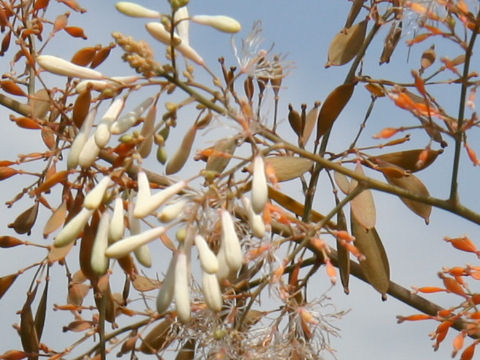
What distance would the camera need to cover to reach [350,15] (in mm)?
1905

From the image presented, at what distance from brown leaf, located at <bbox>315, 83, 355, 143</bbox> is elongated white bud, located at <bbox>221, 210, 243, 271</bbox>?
1.70ft

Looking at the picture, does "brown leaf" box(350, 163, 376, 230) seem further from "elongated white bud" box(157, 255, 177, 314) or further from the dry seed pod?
"elongated white bud" box(157, 255, 177, 314)

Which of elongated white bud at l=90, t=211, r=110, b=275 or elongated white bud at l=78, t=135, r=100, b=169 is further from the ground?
elongated white bud at l=78, t=135, r=100, b=169

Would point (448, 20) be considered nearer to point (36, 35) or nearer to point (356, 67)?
point (356, 67)

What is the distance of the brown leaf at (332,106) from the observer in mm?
1646

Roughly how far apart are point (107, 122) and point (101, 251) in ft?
0.51

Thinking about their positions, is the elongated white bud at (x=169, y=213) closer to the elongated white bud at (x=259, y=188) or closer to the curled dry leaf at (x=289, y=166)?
the elongated white bud at (x=259, y=188)

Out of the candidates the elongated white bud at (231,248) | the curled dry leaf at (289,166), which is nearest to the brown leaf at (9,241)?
the curled dry leaf at (289,166)

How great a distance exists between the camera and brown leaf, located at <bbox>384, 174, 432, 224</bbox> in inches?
65.0

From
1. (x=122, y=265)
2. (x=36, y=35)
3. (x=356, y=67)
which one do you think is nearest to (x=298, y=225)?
(x=122, y=265)

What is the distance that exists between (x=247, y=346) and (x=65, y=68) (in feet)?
1.56

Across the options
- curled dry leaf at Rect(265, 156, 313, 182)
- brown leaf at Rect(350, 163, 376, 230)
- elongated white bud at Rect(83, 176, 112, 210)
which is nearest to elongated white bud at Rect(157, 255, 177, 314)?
elongated white bud at Rect(83, 176, 112, 210)

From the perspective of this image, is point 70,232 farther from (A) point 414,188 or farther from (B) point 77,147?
(A) point 414,188

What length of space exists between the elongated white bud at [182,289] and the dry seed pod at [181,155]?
151 mm
